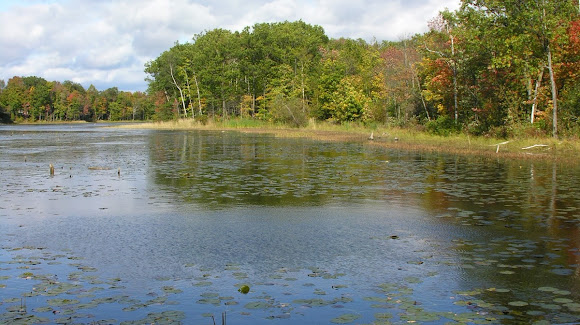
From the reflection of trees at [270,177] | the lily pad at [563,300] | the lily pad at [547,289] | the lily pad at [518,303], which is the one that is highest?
the reflection of trees at [270,177]

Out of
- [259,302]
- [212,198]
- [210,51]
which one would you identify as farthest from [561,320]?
[210,51]

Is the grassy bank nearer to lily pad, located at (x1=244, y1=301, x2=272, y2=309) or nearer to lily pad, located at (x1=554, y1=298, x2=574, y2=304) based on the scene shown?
lily pad, located at (x1=554, y1=298, x2=574, y2=304)

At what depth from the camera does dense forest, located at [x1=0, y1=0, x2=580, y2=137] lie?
2866 cm

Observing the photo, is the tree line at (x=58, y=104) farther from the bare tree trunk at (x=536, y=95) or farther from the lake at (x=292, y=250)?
the lake at (x=292, y=250)

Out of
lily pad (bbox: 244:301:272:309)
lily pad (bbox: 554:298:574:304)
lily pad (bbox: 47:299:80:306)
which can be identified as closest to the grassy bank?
lily pad (bbox: 554:298:574:304)

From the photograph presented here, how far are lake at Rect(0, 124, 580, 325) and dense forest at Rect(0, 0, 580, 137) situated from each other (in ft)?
45.1

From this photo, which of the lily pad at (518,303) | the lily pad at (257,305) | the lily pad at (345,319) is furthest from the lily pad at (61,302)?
the lily pad at (518,303)

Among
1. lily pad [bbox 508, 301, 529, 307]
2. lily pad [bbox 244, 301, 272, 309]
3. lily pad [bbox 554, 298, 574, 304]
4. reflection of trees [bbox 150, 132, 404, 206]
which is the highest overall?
reflection of trees [bbox 150, 132, 404, 206]

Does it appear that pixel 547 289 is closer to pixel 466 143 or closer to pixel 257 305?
pixel 257 305

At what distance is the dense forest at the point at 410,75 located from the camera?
94.0 feet

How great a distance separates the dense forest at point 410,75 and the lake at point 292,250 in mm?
13744

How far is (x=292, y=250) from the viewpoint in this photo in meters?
8.44

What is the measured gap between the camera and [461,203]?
41.9 feet

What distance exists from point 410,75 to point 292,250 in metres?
38.5
